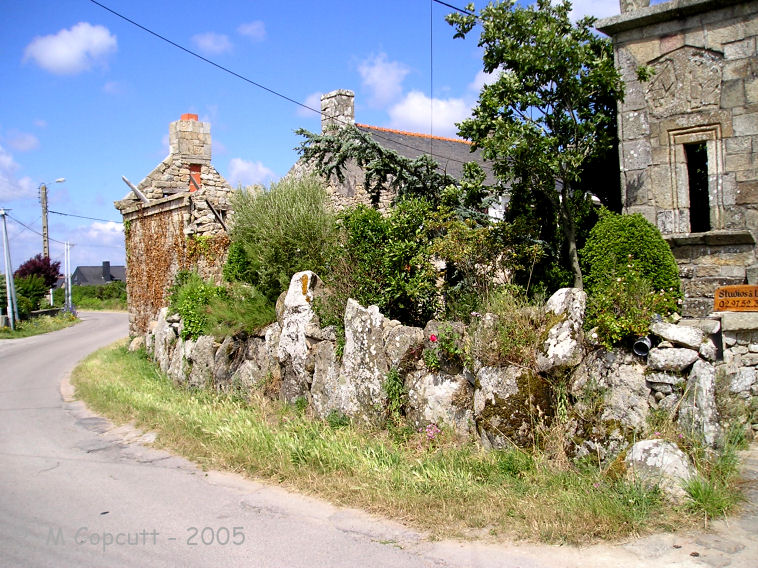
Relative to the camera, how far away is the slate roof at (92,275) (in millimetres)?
68938

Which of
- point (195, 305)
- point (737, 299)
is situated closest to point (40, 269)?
point (195, 305)

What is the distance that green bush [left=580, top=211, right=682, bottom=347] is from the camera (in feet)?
20.6

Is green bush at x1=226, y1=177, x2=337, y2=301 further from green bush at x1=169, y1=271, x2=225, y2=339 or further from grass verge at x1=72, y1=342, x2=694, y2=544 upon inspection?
grass verge at x1=72, y1=342, x2=694, y2=544

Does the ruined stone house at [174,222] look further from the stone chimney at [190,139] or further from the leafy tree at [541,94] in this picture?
the leafy tree at [541,94]

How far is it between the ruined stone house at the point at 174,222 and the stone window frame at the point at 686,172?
8.68 meters

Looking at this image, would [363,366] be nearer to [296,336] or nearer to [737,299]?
[296,336]

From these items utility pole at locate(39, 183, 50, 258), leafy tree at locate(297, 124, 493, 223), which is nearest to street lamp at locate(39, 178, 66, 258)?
utility pole at locate(39, 183, 50, 258)

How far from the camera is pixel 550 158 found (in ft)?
26.1

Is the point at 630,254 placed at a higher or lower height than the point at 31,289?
lower

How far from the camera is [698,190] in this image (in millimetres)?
9852

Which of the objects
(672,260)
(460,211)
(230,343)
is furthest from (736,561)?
(230,343)

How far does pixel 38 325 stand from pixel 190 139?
1518 centimetres

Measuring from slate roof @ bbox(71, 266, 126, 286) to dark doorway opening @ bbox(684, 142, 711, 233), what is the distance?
221ft

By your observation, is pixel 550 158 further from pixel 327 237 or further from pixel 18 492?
pixel 18 492
